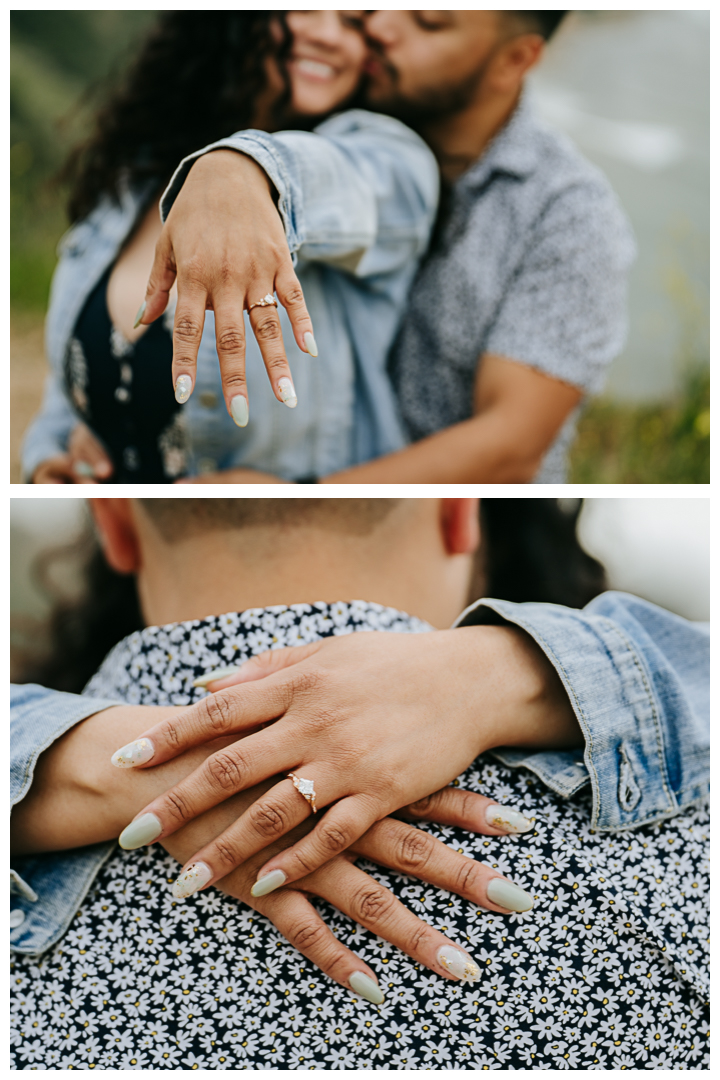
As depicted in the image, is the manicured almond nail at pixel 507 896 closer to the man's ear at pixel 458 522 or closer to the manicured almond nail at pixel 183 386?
the man's ear at pixel 458 522

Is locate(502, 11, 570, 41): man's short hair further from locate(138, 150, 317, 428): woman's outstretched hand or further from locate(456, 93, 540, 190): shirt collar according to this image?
locate(138, 150, 317, 428): woman's outstretched hand

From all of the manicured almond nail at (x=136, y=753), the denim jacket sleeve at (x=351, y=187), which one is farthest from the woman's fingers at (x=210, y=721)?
the denim jacket sleeve at (x=351, y=187)

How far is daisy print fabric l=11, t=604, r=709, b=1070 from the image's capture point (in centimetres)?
73

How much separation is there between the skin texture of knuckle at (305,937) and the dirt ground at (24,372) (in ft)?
3.47

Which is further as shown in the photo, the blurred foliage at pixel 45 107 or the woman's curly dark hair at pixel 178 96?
the blurred foliage at pixel 45 107

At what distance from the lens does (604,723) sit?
31.6 inches

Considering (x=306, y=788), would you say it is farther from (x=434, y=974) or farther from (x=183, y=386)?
(x=183, y=386)

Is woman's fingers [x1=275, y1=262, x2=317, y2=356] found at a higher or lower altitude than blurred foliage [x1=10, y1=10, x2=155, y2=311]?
lower

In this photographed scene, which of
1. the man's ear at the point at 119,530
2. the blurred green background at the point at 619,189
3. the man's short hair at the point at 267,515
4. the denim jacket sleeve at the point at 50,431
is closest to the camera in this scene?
the man's short hair at the point at 267,515

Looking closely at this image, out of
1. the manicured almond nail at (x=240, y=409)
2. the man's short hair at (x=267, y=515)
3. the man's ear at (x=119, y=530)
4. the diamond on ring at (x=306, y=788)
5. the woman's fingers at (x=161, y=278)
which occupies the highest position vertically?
the woman's fingers at (x=161, y=278)

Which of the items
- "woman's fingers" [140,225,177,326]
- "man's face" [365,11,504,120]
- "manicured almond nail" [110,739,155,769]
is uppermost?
"man's face" [365,11,504,120]

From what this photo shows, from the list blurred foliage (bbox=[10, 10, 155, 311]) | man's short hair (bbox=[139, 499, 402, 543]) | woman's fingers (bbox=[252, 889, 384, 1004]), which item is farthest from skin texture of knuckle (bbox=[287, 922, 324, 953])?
blurred foliage (bbox=[10, 10, 155, 311])

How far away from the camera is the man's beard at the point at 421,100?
1042mm

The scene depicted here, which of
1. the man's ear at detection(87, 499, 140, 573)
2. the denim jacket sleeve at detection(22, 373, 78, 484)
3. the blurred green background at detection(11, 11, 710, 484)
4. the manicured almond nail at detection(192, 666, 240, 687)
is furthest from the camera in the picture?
the blurred green background at detection(11, 11, 710, 484)
